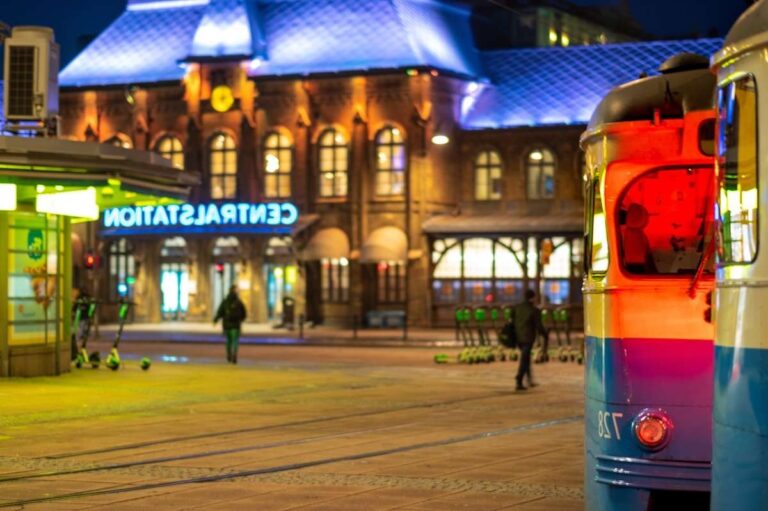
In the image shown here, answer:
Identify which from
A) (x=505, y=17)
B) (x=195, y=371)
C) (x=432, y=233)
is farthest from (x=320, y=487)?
(x=505, y=17)

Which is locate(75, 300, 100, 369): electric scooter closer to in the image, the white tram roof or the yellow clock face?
the white tram roof

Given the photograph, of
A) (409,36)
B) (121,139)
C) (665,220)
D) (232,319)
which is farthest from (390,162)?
(665,220)

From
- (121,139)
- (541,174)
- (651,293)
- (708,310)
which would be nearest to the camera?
(708,310)

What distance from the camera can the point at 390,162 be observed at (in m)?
57.8

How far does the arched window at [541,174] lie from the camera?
188 feet

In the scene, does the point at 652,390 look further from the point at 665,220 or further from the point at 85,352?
the point at 85,352

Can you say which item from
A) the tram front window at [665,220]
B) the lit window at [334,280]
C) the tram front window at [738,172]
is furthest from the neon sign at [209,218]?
the tram front window at [738,172]

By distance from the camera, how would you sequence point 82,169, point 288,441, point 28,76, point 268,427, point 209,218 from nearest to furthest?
1. point 288,441
2. point 268,427
3. point 82,169
4. point 28,76
5. point 209,218

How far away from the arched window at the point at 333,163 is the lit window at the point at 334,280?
272 centimetres

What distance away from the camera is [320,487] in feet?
44.0

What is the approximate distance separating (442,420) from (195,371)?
10854 millimetres

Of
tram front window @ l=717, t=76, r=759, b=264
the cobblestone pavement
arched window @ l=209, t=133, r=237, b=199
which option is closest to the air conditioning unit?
the cobblestone pavement

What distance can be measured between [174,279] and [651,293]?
53272mm

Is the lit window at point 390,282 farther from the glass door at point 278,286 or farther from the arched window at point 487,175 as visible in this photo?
the arched window at point 487,175
